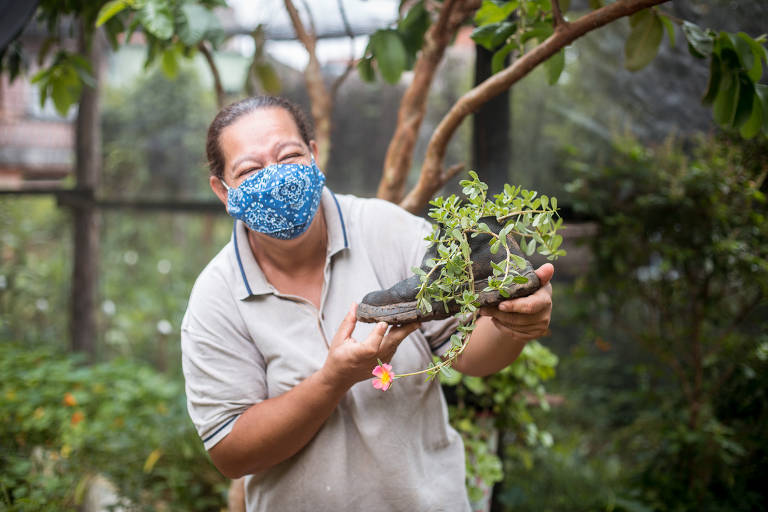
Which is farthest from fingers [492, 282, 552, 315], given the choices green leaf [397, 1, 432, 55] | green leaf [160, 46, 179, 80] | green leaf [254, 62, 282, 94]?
green leaf [254, 62, 282, 94]

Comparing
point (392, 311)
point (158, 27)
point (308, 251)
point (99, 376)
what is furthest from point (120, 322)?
point (392, 311)

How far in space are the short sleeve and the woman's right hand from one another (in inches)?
10.3

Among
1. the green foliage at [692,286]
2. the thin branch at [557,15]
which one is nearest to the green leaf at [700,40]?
the thin branch at [557,15]

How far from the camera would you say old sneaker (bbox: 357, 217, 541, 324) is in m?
1.19

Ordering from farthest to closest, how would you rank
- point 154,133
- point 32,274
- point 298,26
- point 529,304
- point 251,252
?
point 154,133, point 32,274, point 298,26, point 251,252, point 529,304

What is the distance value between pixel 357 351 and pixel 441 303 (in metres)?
0.21

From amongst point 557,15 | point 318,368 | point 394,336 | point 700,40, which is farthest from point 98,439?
point 700,40

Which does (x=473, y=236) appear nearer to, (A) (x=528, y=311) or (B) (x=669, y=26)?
(A) (x=528, y=311)

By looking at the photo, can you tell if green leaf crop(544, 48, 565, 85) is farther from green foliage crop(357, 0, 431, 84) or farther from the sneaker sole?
the sneaker sole

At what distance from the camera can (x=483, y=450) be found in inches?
94.7

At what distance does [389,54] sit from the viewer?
2037 millimetres

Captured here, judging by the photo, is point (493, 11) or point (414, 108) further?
point (414, 108)

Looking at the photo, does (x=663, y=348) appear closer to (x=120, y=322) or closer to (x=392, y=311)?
(x=392, y=311)

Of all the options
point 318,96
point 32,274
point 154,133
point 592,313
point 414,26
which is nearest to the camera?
point 414,26
